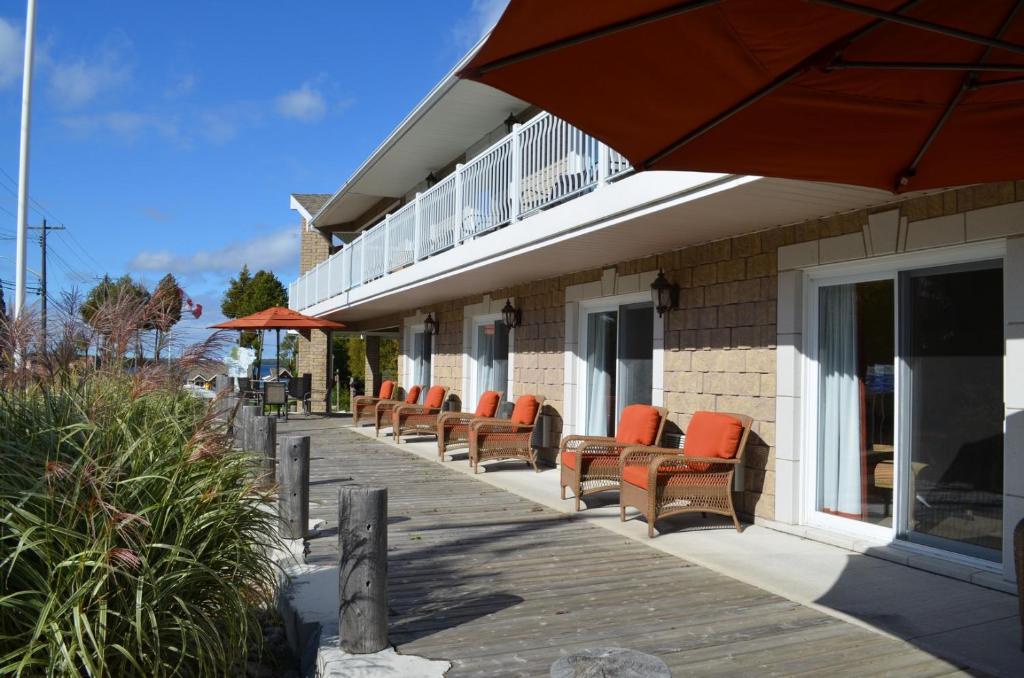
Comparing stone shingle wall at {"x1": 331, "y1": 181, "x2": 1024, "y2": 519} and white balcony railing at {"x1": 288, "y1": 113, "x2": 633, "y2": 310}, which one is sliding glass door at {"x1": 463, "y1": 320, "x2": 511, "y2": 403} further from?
stone shingle wall at {"x1": 331, "y1": 181, "x2": 1024, "y2": 519}

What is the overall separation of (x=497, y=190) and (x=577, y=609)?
5924 millimetres

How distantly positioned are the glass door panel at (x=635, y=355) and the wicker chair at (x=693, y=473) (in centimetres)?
192

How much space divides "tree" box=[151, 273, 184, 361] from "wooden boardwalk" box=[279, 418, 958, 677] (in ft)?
6.06

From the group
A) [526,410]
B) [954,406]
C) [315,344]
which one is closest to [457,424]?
[526,410]

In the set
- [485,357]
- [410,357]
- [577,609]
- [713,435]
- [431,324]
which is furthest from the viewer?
[410,357]

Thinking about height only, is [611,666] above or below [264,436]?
below

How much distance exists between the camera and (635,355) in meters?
8.84

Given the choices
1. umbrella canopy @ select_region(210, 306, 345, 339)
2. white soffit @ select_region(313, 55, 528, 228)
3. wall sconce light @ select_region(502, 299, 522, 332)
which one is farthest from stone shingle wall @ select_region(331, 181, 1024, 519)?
umbrella canopy @ select_region(210, 306, 345, 339)

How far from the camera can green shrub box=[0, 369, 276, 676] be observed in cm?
277

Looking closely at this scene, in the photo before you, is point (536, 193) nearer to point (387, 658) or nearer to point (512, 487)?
point (512, 487)

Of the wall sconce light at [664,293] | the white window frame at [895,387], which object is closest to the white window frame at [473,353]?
the wall sconce light at [664,293]

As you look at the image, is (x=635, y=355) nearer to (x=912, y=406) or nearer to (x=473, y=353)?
(x=912, y=406)

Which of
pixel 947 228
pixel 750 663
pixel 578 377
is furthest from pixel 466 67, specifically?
pixel 578 377

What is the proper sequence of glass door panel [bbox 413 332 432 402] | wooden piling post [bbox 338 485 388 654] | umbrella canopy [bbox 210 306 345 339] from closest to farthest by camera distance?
wooden piling post [bbox 338 485 388 654], glass door panel [bbox 413 332 432 402], umbrella canopy [bbox 210 306 345 339]
